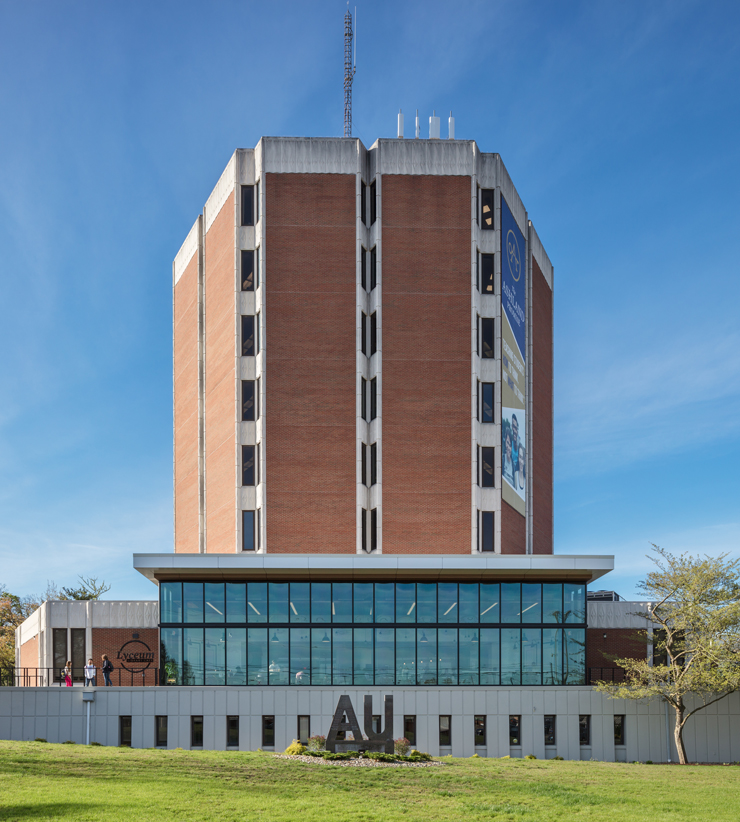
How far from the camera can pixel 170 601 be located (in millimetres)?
40844

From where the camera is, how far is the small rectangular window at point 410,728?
3875 cm

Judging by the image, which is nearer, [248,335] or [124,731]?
[124,731]

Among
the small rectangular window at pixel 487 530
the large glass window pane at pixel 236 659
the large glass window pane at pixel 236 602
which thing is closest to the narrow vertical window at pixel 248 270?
the large glass window pane at pixel 236 602

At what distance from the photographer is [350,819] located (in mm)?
20141

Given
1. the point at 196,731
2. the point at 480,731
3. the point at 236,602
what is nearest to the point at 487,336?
the point at 236,602

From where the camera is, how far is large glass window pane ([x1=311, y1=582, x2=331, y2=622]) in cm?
4100

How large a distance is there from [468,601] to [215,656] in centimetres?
1151

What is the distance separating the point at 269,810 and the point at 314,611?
20.2m

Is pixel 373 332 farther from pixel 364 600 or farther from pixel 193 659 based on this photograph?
pixel 193 659

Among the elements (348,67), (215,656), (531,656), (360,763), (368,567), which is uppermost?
(348,67)

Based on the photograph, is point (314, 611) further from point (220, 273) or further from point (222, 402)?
point (220, 273)

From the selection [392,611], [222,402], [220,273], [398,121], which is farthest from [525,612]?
[398,121]

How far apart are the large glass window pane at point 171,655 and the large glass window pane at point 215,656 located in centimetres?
121

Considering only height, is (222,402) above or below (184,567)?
above
